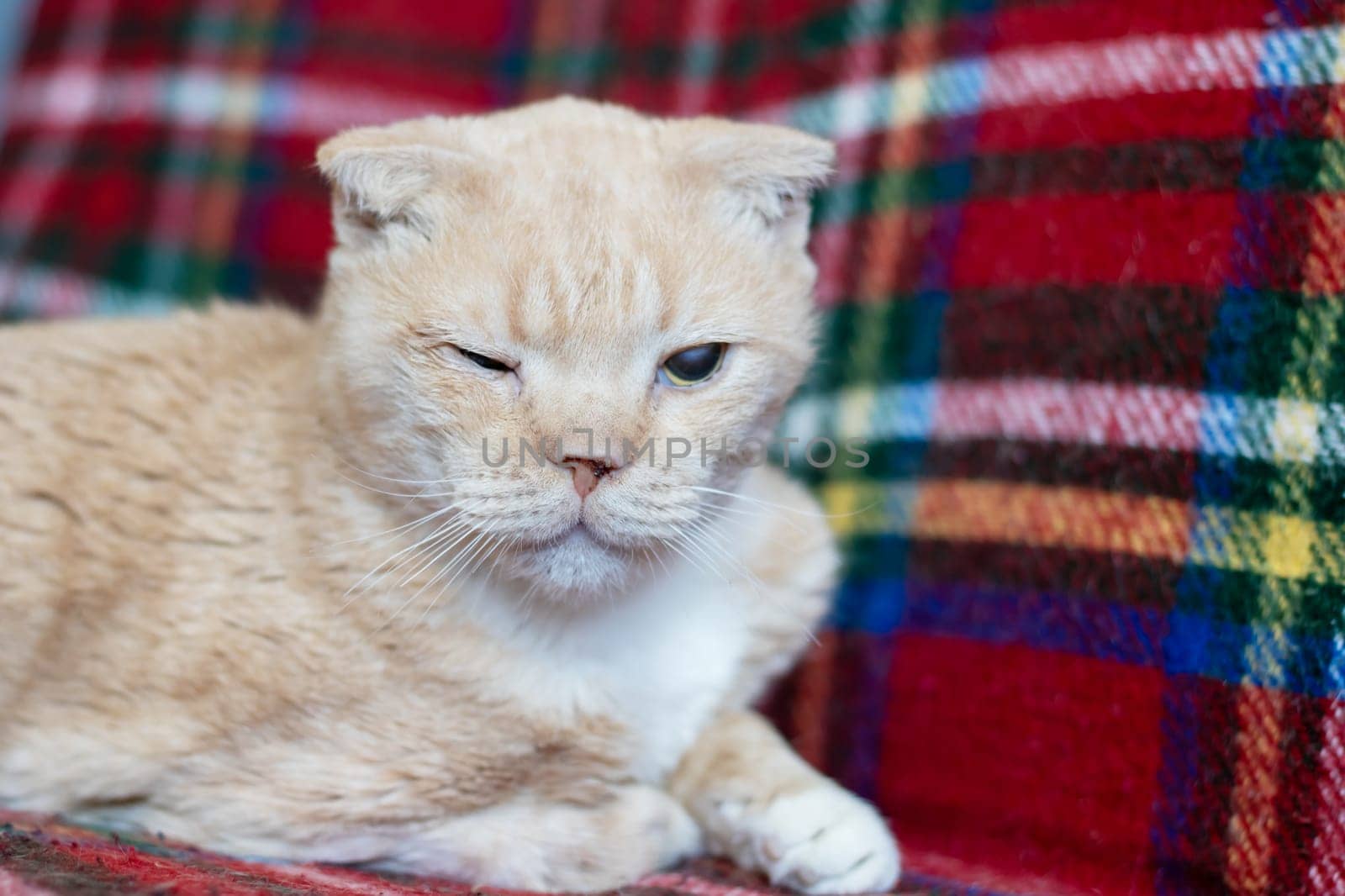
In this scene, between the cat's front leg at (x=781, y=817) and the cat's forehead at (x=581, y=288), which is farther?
the cat's front leg at (x=781, y=817)

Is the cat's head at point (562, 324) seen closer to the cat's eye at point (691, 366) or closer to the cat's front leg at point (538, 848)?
the cat's eye at point (691, 366)

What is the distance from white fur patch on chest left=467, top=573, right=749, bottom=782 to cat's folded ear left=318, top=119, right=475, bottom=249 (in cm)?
36

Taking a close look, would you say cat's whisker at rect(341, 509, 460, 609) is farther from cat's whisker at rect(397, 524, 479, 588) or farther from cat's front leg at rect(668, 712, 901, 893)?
cat's front leg at rect(668, 712, 901, 893)

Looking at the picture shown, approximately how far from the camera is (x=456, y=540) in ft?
3.12

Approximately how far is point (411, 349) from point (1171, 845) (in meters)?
0.80

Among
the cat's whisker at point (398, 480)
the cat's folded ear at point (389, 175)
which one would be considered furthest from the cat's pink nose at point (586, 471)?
the cat's folded ear at point (389, 175)

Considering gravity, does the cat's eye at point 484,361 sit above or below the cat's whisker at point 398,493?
above

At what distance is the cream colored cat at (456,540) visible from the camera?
95 centimetres

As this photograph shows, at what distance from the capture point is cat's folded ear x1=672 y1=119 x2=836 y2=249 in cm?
104

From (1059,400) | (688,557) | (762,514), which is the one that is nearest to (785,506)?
(762,514)

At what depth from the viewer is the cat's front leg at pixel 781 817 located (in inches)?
40.9

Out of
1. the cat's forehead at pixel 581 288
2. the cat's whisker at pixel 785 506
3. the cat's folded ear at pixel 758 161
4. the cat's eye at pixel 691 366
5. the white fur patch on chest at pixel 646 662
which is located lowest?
the white fur patch on chest at pixel 646 662

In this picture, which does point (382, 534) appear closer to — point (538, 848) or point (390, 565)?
point (390, 565)

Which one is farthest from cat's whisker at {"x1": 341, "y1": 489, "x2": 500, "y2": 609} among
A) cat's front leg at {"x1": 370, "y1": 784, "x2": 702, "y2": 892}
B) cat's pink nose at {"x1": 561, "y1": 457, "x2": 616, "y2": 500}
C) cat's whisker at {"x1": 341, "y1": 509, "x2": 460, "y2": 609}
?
cat's front leg at {"x1": 370, "y1": 784, "x2": 702, "y2": 892}
